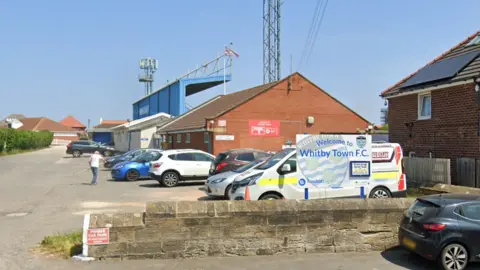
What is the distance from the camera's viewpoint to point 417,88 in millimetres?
16672

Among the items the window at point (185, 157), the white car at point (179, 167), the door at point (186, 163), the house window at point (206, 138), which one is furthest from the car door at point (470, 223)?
the house window at point (206, 138)

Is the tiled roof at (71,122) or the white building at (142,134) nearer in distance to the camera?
the white building at (142,134)

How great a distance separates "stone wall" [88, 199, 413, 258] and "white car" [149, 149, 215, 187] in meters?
12.2

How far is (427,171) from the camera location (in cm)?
1473

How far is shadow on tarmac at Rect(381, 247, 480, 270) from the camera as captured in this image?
713cm

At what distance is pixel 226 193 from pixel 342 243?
5993 mm

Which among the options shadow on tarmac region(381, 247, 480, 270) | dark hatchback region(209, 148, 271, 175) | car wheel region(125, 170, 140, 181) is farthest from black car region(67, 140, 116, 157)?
shadow on tarmac region(381, 247, 480, 270)

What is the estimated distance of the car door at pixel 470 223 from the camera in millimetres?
6840

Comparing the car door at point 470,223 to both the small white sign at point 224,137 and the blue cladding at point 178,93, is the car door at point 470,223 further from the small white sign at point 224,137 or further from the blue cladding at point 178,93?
the blue cladding at point 178,93

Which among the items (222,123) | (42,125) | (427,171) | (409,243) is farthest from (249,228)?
(42,125)

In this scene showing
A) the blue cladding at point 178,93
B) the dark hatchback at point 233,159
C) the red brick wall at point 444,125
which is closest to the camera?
the red brick wall at point 444,125

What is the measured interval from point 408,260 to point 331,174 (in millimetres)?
2523

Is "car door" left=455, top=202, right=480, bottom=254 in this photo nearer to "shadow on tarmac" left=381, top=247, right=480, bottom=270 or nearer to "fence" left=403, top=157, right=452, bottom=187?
"shadow on tarmac" left=381, top=247, right=480, bottom=270

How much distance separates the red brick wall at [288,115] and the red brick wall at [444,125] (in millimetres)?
12990
